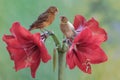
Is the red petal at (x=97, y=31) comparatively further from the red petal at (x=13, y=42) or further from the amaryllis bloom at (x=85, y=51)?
the red petal at (x=13, y=42)

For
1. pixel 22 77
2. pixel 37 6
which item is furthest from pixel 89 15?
pixel 22 77

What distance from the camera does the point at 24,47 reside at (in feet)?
2.58

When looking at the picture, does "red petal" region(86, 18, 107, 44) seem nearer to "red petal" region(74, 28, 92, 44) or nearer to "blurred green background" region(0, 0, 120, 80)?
"red petal" region(74, 28, 92, 44)

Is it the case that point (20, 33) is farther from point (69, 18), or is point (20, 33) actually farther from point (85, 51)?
point (69, 18)

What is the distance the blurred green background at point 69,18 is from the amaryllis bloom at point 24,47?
277mm

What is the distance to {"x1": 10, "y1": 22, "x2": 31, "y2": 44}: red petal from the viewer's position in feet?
2.54

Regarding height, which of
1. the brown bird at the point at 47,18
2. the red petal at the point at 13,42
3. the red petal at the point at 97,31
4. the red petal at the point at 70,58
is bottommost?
the red petal at the point at 70,58

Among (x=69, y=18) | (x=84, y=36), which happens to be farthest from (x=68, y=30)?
(x=69, y=18)

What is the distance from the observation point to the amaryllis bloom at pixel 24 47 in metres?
0.77

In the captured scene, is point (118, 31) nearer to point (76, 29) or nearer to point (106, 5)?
point (106, 5)

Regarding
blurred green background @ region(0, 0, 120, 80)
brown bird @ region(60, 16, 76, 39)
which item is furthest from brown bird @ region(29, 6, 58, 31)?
blurred green background @ region(0, 0, 120, 80)

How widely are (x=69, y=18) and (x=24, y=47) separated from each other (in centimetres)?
34

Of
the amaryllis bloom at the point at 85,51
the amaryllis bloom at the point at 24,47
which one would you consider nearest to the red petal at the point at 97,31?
the amaryllis bloom at the point at 85,51

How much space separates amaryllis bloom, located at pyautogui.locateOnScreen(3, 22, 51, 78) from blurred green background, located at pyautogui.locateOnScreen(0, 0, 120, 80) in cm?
28
